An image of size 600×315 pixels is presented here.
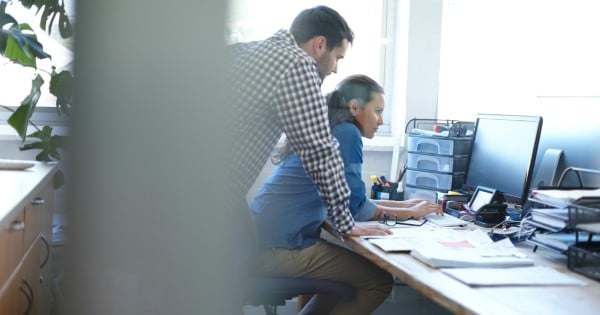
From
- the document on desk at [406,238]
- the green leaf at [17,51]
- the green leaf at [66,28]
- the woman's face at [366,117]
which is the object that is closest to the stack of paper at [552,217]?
the document on desk at [406,238]

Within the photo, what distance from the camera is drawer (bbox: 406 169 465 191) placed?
272cm

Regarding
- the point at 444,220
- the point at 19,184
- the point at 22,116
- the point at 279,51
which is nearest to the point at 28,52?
the point at 22,116

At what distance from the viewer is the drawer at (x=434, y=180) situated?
2717mm

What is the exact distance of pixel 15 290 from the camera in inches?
72.4

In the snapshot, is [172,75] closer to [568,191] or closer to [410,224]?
[568,191]

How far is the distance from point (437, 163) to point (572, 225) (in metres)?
1.30

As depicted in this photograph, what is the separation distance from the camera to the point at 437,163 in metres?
2.78

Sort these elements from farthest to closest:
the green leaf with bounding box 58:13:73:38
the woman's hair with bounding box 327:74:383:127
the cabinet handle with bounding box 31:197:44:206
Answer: the woman's hair with bounding box 327:74:383:127
the cabinet handle with bounding box 31:197:44:206
the green leaf with bounding box 58:13:73:38

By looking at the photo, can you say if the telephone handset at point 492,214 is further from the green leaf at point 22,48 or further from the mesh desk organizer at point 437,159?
the green leaf at point 22,48

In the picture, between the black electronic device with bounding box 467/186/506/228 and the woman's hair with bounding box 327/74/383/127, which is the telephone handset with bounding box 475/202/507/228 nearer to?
the black electronic device with bounding box 467/186/506/228

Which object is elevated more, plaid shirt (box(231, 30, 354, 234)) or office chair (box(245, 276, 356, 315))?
plaid shirt (box(231, 30, 354, 234))

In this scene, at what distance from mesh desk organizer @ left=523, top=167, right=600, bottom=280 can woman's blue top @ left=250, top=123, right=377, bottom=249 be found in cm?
63

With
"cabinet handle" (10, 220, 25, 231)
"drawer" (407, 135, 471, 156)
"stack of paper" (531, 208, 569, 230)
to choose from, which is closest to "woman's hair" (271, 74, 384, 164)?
"drawer" (407, 135, 471, 156)

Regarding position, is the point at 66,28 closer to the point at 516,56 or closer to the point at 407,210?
the point at 407,210
